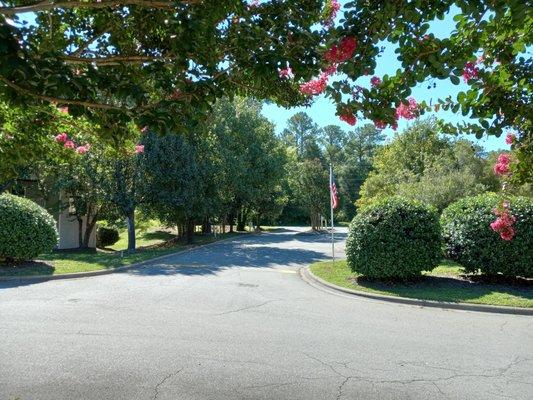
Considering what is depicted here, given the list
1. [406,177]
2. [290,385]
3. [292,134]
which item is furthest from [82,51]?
[292,134]

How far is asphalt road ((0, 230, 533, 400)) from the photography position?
4.93 metres

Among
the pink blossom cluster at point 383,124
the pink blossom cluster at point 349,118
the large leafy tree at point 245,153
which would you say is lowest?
the pink blossom cluster at point 383,124

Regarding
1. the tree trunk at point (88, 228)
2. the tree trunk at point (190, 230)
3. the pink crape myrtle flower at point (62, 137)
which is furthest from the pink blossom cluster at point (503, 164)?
the tree trunk at point (190, 230)

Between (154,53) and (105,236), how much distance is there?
24.7m

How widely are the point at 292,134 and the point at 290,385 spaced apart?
80482 millimetres

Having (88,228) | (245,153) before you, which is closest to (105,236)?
(88,228)

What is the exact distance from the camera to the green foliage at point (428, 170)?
1952 cm

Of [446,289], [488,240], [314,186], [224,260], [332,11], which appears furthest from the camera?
[314,186]

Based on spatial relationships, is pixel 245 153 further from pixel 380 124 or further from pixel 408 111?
pixel 380 124

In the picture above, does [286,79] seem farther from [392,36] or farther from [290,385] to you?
[290,385]

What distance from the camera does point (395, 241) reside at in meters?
11.6

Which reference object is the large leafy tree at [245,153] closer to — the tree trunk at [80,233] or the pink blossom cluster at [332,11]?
the tree trunk at [80,233]

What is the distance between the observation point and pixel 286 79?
188 inches

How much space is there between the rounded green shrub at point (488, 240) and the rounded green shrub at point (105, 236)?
810 inches
